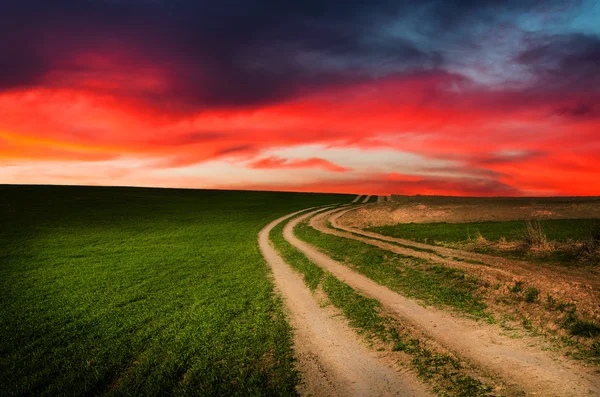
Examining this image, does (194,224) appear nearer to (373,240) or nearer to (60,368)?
(373,240)

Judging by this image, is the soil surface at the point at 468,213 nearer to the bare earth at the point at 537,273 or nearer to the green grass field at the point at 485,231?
the green grass field at the point at 485,231

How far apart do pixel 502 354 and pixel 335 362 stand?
5.19 m

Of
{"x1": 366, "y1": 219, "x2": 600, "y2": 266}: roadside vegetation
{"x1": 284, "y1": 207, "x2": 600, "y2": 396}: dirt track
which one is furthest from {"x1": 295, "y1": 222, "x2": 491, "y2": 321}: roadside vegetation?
{"x1": 366, "y1": 219, "x2": 600, "y2": 266}: roadside vegetation

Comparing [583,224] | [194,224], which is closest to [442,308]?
[583,224]

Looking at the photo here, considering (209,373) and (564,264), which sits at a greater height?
(564,264)

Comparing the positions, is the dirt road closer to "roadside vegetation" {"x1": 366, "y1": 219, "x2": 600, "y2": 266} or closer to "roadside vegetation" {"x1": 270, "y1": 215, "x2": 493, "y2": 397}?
"roadside vegetation" {"x1": 366, "y1": 219, "x2": 600, "y2": 266}

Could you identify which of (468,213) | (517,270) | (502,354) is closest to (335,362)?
(502,354)

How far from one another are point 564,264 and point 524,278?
5646 millimetres

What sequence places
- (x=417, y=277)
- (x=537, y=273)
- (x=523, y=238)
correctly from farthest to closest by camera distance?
(x=523, y=238), (x=417, y=277), (x=537, y=273)

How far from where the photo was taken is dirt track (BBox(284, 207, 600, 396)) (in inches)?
332

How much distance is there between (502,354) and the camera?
10.2 meters

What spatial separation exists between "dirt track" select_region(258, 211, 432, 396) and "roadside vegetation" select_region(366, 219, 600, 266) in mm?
15920

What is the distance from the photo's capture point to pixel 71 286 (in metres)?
20.5

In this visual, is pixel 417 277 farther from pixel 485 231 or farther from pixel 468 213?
pixel 468 213
